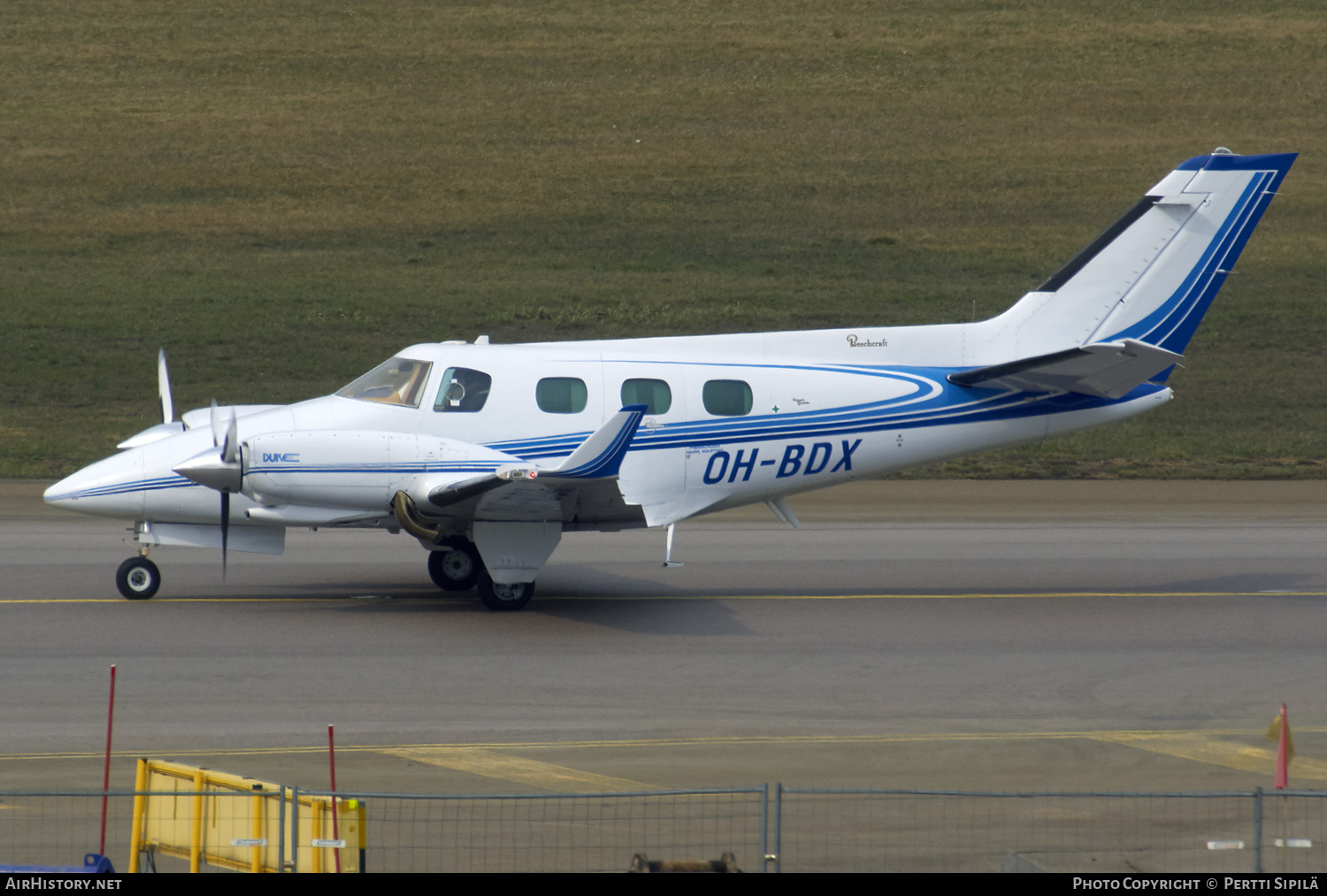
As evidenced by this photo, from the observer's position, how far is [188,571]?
56.8 ft

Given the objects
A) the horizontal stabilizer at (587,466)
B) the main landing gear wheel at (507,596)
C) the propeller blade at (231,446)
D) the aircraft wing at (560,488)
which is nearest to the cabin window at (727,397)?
the aircraft wing at (560,488)

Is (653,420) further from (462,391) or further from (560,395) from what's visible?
(462,391)

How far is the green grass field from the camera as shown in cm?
3375

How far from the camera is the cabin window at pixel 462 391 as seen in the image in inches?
612

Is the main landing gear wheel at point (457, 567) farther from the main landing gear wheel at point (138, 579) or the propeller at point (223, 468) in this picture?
the main landing gear wheel at point (138, 579)

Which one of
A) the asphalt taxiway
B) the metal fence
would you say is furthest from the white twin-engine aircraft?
the metal fence

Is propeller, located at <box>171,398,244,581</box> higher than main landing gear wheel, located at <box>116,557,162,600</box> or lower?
higher

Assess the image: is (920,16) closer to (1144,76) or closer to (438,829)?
(1144,76)

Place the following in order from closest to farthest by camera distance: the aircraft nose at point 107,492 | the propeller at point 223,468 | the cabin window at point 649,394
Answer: the propeller at point 223,468 < the aircraft nose at point 107,492 < the cabin window at point 649,394

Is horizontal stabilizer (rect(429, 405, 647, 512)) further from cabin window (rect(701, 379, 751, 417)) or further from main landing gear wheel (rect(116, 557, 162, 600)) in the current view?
main landing gear wheel (rect(116, 557, 162, 600))

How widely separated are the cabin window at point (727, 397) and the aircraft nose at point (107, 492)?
6.08 metres

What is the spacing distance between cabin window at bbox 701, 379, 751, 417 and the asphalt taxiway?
7.19 feet

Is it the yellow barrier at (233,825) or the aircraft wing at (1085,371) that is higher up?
the aircraft wing at (1085,371)

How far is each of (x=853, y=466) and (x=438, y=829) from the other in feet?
26.5
